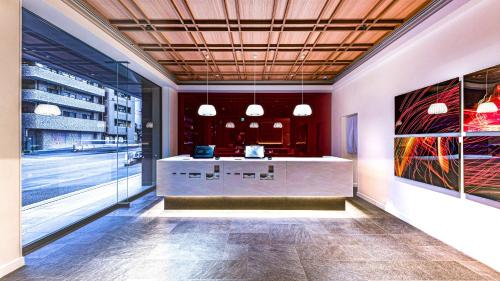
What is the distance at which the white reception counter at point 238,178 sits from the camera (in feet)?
18.0

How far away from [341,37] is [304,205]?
12.1 feet

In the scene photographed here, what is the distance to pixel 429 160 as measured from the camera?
4.14 metres

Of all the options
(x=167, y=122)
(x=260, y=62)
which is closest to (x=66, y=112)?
→ (x=167, y=122)

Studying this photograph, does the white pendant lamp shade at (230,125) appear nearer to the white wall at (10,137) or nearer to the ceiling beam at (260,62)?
the ceiling beam at (260,62)

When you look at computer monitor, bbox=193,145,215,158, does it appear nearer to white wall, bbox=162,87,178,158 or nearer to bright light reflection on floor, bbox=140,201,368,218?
bright light reflection on floor, bbox=140,201,368,218

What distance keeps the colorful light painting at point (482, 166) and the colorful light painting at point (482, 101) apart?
0.53 ft

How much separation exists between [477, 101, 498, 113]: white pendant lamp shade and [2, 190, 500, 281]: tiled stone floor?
76.1 inches

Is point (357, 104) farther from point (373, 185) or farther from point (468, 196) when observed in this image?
point (468, 196)

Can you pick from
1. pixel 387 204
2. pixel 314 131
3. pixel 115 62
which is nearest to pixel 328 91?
pixel 314 131

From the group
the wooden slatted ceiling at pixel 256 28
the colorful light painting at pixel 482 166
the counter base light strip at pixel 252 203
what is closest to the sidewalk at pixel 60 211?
the counter base light strip at pixel 252 203

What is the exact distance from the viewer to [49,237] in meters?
3.91

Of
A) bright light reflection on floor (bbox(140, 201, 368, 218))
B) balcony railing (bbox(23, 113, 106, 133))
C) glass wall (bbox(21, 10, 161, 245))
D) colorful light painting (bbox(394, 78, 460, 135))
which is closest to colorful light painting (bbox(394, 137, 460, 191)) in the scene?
colorful light painting (bbox(394, 78, 460, 135))

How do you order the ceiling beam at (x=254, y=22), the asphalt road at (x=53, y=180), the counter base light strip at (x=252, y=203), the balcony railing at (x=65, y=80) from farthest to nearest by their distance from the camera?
the asphalt road at (x=53, y=180)
the balcony railing at (x=65, y=80)
the counter base light strip at (x=252, y=203)
the ceiling beam at (x=254, y=22)

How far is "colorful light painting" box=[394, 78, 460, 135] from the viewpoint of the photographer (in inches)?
142
